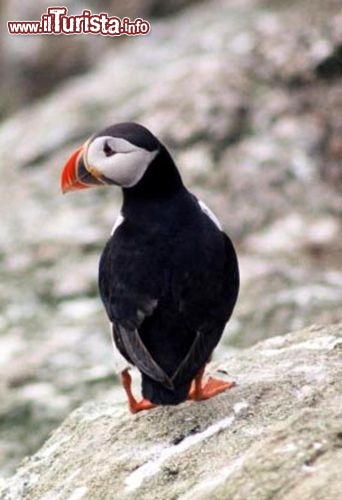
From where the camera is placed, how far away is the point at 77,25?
53.5 ft

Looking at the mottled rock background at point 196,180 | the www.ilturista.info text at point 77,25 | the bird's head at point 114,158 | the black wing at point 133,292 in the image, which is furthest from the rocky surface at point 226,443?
the www.ilturista.info text at point 77,25

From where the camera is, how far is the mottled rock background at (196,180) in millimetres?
9781

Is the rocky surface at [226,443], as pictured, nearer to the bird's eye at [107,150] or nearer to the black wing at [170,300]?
the black wing at [170,300]

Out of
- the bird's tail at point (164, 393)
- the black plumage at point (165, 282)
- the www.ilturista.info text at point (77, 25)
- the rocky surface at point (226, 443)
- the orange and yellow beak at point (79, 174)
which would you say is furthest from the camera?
the www.ilturista.info text at point (77, 25)

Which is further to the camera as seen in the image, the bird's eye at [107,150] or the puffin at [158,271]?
the bird's eye at [107,150]

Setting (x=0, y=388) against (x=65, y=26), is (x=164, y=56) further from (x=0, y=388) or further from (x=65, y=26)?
(x=0, y=388)

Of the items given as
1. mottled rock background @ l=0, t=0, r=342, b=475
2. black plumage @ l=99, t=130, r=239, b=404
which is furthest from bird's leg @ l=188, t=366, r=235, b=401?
mottled rock background @ l=0, t=0, r=342, b=475

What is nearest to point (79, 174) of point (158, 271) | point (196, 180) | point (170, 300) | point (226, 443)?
point (158, 271)

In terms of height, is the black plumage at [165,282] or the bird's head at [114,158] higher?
the bird's head at [114,158]

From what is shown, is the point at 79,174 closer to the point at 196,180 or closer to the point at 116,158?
the point at 116,158

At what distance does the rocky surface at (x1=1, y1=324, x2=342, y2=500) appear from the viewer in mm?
4551

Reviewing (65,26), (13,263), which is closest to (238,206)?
(13,263)

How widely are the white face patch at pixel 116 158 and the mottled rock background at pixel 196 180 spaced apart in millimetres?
2803

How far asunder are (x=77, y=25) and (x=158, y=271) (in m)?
10.9
